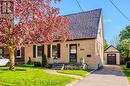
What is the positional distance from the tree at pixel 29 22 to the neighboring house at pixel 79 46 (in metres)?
7.51

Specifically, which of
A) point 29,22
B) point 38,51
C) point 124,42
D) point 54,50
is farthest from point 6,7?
point 124,42

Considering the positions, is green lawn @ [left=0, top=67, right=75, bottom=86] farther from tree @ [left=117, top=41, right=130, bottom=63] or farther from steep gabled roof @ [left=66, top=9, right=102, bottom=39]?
tree @ [left=117, top=41, right=130, bottom=63]

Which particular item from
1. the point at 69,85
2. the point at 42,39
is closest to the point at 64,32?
the point at 42,39

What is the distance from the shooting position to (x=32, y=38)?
1931cm

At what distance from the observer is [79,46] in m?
27.5

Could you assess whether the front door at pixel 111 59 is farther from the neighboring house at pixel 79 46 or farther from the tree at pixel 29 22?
the tree at pixel 29 22

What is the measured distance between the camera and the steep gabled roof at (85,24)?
2733 cm

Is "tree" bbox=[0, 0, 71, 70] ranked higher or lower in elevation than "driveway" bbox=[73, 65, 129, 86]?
higher

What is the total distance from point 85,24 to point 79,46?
9.76ft

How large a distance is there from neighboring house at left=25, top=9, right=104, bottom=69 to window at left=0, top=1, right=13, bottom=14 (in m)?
9.84

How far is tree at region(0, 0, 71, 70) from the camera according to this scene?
55.9ft

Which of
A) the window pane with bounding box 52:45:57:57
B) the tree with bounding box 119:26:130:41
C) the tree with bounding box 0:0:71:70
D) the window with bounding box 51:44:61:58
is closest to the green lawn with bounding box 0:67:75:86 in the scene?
the tree with bounding box 0:0:71:70

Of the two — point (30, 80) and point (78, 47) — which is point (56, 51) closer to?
point (78, 47)

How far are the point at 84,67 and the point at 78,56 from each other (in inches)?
64.7
